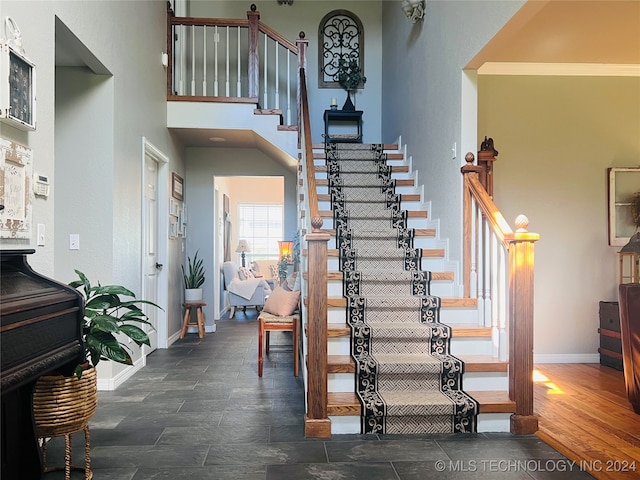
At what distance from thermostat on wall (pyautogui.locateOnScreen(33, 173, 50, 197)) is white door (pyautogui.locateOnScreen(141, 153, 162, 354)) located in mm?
1893

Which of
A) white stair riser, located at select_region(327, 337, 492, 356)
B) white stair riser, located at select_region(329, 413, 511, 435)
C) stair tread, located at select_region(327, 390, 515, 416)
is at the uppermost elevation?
white stair riser, located at select_region(327, 337, 492, 356)

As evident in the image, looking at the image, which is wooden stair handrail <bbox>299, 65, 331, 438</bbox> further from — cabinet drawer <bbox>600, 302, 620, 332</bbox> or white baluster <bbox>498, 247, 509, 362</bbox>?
cabinet drawer <bbox>600, 302, 620, 332</bbox>

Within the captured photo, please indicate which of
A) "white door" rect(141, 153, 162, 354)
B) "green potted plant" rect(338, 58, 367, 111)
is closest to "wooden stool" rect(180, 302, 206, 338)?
"white door" rect(141, 153, 162, 354)

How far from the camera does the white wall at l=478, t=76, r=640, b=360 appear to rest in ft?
15.0

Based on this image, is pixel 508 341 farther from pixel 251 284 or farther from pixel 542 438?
pixel 251 284

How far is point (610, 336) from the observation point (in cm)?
439

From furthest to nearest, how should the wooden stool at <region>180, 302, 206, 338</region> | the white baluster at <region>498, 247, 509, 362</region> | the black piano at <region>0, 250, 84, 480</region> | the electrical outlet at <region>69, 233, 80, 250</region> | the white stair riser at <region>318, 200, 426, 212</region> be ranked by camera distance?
the wooden stool at <region>180, 302, 206, 338</region>, the white stair riser at <region>318, 200, 426, 212</region>, the electrical outlet at <region>69, 233, 80, 250</region>, the white baluster at <region>498, 247, 509, 362</region>, the black piano at <region>0, 250, 84, 480</region>

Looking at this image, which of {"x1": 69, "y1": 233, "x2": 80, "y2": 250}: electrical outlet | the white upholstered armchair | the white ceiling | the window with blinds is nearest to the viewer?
the white ceiling

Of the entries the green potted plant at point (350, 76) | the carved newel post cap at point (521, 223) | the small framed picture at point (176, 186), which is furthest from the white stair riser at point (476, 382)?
the green potted plant at point (350, 76)

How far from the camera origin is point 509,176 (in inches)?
180

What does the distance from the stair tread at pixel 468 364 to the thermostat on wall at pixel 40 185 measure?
1855mm

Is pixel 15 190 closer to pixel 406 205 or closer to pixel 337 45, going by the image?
pixel 406 205

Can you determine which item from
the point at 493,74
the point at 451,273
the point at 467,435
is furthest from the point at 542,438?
the point at 493,74

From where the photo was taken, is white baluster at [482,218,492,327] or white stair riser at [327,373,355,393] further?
white baluster at [482,218,492,327]
